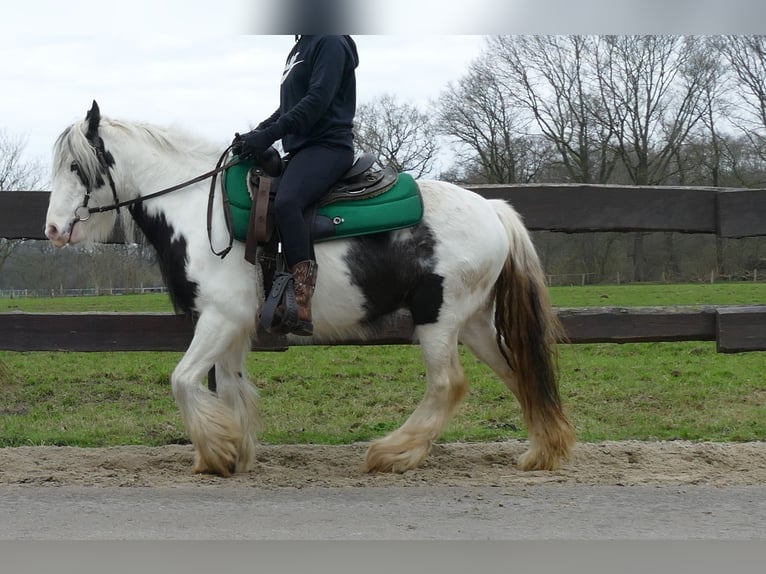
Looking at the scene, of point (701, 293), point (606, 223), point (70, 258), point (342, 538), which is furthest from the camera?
point (701, 293)

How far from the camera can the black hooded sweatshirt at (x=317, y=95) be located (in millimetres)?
4605

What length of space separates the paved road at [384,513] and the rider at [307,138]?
113cm

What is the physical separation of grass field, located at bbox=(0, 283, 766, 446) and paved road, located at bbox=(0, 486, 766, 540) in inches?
74.1

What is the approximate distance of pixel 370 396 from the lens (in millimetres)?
8773

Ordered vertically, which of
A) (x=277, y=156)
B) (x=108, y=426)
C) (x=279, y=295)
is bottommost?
(x=108, y=426)

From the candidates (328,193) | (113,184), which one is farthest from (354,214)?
(113,184)

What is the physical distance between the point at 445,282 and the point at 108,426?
366cm

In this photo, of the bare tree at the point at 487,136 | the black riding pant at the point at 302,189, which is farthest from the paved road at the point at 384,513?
the bare tree at the point at 487,136

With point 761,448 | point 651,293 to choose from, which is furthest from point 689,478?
point 651,293

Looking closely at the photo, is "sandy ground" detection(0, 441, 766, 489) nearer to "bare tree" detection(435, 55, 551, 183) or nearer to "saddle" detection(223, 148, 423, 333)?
"saddle" detection(223, 148, 423, 333)

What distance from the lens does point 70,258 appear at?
9.10 meters

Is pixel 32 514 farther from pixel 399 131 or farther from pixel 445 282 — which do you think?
pixel 399 131

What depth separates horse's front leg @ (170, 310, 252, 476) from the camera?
15.1 ft

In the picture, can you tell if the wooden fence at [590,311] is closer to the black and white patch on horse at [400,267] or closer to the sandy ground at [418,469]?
the sandy ground at [418,469]
